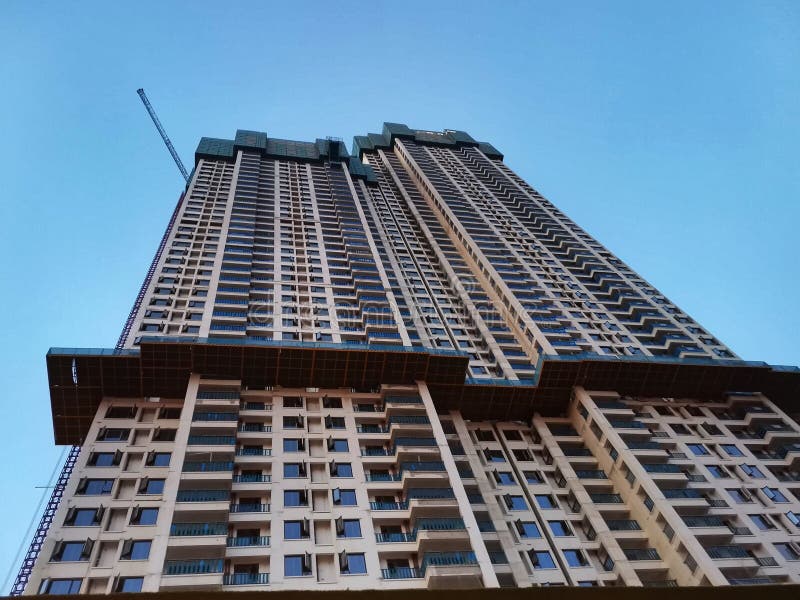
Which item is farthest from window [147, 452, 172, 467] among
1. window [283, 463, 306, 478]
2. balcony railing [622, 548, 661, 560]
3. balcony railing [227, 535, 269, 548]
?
balcony railing [622, 548, 661, 560]

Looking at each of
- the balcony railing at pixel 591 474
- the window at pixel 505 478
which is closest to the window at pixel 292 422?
the window at pixel 505 478

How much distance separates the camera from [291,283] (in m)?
59.0

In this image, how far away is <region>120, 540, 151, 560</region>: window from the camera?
108ft

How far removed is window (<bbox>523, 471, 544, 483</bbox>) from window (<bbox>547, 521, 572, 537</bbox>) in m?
4.33

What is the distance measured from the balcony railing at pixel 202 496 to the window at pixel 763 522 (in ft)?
124

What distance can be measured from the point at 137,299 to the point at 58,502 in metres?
26.0

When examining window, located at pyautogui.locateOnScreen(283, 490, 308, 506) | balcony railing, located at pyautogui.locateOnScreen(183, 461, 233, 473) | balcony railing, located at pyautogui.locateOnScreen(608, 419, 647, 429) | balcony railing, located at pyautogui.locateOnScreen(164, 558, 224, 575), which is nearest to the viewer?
balcony railing, located at pyautogui.locateOnScreen(164, 558, 224, 575)

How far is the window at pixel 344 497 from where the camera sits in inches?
1474

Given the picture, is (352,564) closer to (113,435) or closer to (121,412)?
(113,435)

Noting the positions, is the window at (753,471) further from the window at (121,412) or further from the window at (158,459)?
the window at (121,412)

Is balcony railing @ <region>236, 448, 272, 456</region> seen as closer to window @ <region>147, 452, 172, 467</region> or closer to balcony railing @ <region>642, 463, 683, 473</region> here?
window @ <region>147, 452, 172, 467</region>

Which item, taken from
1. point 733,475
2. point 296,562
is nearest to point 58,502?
point 296,562

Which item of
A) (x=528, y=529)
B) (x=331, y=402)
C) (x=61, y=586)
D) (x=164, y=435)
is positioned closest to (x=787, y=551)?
(x=528, y=529)

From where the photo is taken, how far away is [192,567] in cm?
3158
